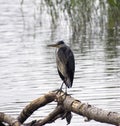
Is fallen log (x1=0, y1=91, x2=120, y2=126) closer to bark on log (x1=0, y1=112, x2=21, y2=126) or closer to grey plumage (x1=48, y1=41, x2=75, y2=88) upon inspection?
bark on log (x1=0, y1=112, x2=21, y2=126)

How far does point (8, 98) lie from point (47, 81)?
135 cm

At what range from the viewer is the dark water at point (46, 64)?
10.3 m

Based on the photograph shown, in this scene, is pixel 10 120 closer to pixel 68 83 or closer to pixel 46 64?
pixel 68 83

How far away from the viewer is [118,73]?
1218 centimetres

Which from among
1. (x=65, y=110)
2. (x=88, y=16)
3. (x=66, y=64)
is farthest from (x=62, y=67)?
(x=88, y=16)

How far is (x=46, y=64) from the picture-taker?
13.5m

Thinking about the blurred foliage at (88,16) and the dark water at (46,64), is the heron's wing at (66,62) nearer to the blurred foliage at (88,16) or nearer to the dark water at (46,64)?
the dark water at (46,64)

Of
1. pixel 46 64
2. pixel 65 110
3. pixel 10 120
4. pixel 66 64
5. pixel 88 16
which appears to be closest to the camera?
pixel 65 110

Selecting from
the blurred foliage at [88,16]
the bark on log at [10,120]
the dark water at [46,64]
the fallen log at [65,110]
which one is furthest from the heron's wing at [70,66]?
the blurred foliage at [88,16]

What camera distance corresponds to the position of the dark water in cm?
1030

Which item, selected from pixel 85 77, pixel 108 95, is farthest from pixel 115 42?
pixel 108 95

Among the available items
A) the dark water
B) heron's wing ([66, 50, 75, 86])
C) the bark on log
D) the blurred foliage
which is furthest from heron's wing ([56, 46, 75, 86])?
the blurred foliage

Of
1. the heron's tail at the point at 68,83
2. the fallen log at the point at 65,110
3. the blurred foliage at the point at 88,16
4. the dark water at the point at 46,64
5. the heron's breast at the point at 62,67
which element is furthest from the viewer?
the blurred foliage at the point at 88,16

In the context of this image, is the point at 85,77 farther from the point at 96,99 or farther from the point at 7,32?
the point at 7,32
